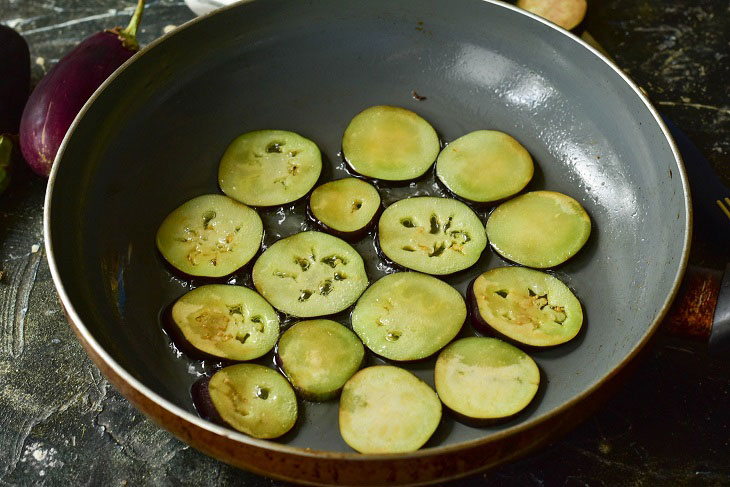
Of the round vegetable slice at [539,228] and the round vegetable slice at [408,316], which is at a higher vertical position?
the round vegetable slice at [539,228]

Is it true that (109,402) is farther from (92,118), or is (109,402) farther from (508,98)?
(508,98)

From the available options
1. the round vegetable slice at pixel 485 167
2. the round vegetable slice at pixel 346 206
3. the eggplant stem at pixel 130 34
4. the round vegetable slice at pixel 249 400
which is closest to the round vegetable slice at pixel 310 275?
the round vegetable slice at pixel 346 206

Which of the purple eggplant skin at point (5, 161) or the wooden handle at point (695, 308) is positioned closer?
the wooden handle at point (695, 308)

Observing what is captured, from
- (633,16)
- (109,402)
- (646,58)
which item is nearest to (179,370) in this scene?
(109,402)

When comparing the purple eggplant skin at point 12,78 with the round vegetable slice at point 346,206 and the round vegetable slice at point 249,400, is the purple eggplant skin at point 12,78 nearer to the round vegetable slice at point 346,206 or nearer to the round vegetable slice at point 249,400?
the round vegetable slice at point 346,206

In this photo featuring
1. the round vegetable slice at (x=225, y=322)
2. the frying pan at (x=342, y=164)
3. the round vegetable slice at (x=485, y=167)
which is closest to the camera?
the frying pan at (x=342, y=164)

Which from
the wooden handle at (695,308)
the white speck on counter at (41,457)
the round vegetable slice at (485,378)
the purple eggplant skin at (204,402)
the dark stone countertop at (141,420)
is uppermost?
the wooden handle at (695,308)

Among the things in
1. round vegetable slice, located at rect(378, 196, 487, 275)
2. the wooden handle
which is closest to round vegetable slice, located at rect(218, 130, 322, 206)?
round vegetable slice, located at rect(378, 196, 487, 275)
